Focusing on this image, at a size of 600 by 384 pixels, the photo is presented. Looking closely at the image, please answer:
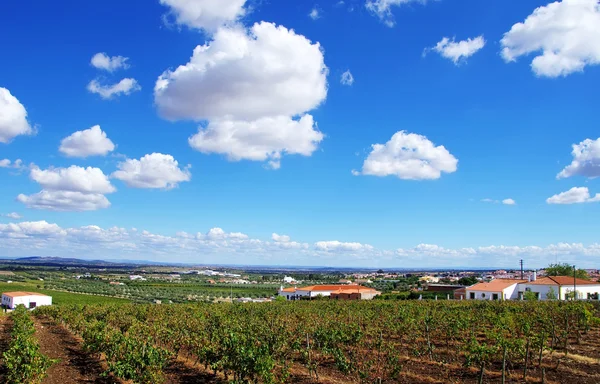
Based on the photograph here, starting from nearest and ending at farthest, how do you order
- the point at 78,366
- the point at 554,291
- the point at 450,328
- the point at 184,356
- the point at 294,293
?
the point at 78,366, the point at 184,356, the point at 450,328, the point at 554,291, the point at 294,293

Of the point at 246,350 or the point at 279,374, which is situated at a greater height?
the point at 246,350

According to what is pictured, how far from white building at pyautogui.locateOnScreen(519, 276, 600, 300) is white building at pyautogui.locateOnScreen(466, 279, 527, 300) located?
7.90 ft

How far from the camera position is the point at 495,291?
6819cm

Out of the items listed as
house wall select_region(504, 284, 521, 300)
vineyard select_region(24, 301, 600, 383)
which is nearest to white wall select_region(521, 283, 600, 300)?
house wall select_region(504, 284, 521, 300)

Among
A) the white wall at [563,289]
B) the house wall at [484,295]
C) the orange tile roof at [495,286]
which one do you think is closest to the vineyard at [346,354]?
the white wall at [563,289]

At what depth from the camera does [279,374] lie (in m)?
18.5

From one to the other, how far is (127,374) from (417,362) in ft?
41.2

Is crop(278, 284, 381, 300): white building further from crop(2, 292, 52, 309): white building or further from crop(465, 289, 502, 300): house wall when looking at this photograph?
crop(2, 292, 52, 309): white building

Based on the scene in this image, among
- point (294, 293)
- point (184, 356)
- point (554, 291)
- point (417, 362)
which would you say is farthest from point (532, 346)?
point (294, 293)

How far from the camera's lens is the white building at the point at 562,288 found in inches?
2497

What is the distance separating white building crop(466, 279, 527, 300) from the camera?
6794 cm

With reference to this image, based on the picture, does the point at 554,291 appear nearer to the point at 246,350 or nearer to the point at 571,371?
the point at 571,371

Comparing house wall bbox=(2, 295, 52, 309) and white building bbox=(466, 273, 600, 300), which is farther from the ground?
white building bbox=(466, 273, 600, 300)

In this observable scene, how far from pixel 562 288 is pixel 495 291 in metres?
8.68
